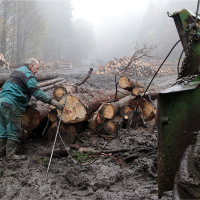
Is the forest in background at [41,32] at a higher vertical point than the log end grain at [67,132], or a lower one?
higher

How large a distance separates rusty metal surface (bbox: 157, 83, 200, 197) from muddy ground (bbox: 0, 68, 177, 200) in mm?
616

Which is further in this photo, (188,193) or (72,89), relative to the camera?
(72,89)

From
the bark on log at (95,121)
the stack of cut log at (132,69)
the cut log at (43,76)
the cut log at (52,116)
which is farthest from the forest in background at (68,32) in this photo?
the stack of cut log at (132,69)

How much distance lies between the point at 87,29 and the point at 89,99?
52.7 metres

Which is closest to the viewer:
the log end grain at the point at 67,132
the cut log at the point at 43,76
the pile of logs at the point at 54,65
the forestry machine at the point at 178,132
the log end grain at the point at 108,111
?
the forestry machine at the point at 178,132

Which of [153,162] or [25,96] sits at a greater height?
[25,96]

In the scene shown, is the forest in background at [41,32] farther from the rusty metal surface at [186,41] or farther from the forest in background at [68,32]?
the rusty metal surface at [186,41]

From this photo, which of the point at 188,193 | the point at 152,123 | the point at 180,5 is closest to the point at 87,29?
the point at 180,5

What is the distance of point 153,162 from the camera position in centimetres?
296

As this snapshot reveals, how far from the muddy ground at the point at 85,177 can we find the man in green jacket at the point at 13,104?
1.06ft

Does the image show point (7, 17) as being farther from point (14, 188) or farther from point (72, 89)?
point (14, 188)

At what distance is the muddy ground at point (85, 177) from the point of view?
226 centimetres

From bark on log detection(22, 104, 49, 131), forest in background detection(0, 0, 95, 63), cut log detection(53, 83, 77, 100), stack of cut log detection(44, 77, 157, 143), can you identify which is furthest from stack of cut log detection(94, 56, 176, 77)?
bark on log detection(22, 104, 49, 131)

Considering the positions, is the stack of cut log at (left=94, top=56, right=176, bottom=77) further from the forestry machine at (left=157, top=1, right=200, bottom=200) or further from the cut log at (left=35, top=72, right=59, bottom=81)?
the forestry machine at (left=157, top=1, right=200, bottom=200)
